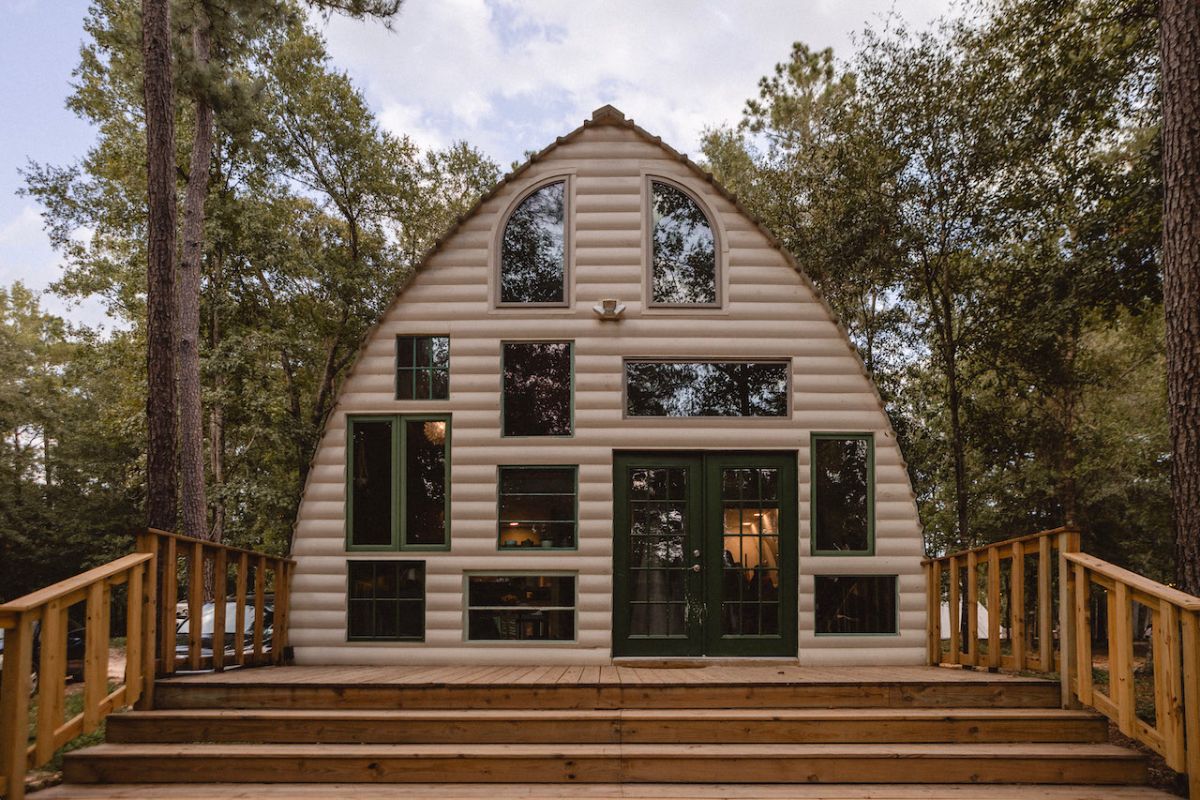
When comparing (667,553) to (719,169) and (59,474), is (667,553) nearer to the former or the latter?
(719,169)

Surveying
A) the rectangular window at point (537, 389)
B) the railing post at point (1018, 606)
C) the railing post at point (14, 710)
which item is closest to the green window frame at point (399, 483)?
the rectangular window at point (537, 389)

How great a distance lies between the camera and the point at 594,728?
469 cm

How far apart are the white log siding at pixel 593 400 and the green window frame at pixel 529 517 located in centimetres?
7

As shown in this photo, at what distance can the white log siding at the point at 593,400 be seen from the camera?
→ 21.9 feet

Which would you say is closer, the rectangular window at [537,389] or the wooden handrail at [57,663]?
the wooden handrail at [57,663]

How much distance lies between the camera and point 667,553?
6.82 m

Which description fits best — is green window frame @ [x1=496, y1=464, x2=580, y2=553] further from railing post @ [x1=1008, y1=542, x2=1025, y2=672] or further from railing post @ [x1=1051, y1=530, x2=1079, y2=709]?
railing post @ [x1=1051, y1=530, x2=1079, y2=709]

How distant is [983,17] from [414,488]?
10.2 metres

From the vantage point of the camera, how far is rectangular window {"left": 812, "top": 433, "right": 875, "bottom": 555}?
679 centimetres

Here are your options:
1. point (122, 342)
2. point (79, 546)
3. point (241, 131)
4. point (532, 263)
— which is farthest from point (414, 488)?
point (79, 546)

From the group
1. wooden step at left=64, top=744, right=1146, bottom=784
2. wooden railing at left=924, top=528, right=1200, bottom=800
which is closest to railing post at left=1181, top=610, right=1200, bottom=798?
wooden railing at left=924, top=528, right=1200, bottom=800

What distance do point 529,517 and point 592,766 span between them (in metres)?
2.79

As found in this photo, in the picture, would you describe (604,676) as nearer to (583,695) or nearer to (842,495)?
(583,695)

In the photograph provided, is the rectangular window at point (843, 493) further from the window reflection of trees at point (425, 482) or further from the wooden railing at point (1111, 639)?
the window reflection of trees at point (425, 482)
